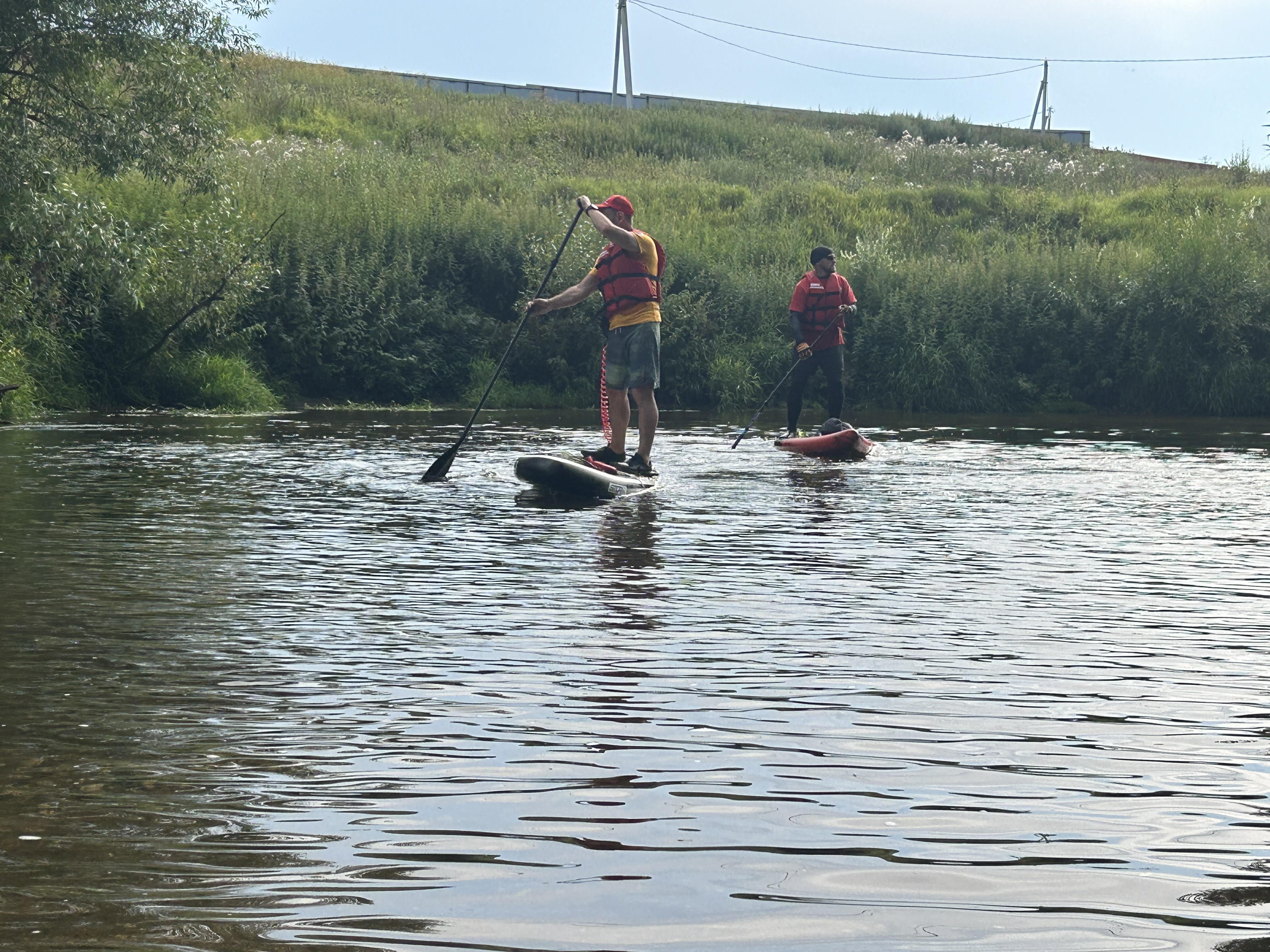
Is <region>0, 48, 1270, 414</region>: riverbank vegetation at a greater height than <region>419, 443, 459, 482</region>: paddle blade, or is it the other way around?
<region>0, 48, 1270, 414</region>: riverbank vegetation

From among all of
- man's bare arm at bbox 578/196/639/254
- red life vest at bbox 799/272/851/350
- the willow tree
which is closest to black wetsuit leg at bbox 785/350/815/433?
red life vest at bbox 799/272/851/350

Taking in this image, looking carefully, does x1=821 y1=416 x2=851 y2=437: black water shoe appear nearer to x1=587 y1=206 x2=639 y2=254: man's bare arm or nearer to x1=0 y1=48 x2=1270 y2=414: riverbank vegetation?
x1=587 y1=206 x2=639 y2=254: man's bare arm

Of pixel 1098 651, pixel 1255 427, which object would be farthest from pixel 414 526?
pixel 1255 427

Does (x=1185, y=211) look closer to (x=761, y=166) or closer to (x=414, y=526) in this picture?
(x=761, y=166)

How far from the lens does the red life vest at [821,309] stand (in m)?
19.0

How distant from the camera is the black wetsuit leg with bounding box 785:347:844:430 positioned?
19156 millimetres

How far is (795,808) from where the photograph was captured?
12.9 ft

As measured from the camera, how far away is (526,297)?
29.0m

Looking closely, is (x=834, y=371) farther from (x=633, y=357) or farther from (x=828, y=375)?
(x=633, y=357)

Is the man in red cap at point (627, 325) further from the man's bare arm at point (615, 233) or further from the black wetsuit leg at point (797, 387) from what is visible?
the black wetsuit leg at point (797, 387)

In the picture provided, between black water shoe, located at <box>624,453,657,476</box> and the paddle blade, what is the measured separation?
5.18 feet

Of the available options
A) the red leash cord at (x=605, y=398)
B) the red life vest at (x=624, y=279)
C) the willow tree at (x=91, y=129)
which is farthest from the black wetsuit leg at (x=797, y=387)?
the willow tree at (x=91, y=129)

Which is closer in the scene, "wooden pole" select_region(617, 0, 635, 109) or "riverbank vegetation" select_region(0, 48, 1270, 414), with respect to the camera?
"riverbank vegetation" select_region(0, 48, 1270, 414)

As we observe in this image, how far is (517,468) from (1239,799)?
356 inches
